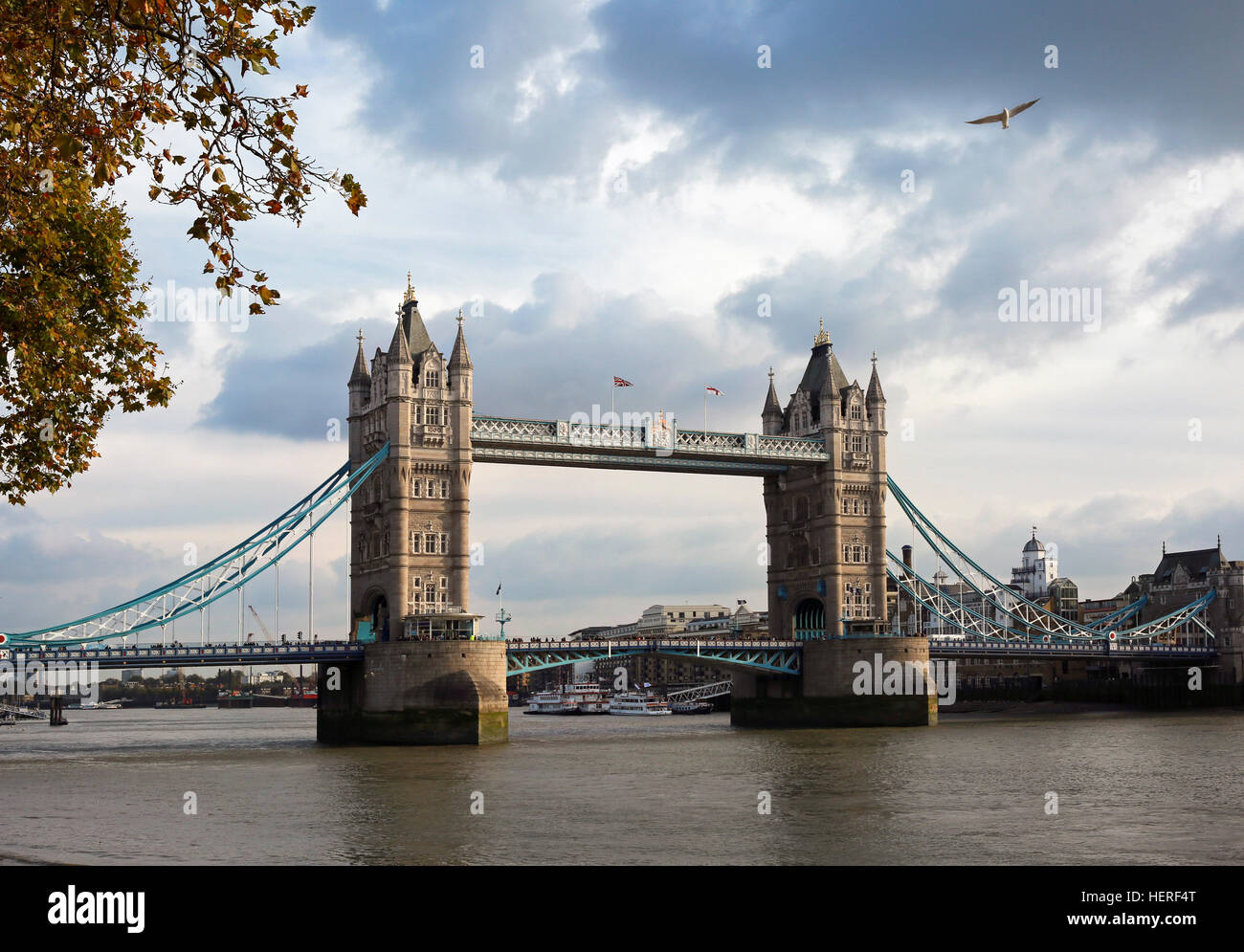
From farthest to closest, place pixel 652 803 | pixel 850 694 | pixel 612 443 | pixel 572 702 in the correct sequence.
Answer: pixel 572 702
pixel 850 694
pixel 612 443
pixel 652 803

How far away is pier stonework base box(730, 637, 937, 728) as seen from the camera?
74188 mm

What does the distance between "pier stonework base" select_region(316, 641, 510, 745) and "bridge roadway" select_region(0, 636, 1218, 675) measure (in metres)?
3.64

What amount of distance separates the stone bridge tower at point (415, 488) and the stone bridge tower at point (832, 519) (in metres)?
23.9

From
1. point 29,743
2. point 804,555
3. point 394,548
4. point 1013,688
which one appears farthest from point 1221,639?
point 29,743

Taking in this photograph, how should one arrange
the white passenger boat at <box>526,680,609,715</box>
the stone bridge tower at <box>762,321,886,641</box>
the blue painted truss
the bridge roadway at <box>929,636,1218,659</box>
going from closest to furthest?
the blue painted truss, the stone bridge tower at <box>762,321,886,641</box>, the bridge roadway at <box>929,636,1218,659</box>, the white passenger boat at <box>526,680,609,715</box>

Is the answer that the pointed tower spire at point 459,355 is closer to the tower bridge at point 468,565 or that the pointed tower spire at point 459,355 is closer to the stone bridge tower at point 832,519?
the tower bridge at point 468,565

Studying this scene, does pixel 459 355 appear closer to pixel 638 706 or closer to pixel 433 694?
pixel 433 694

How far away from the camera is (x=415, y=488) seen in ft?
219

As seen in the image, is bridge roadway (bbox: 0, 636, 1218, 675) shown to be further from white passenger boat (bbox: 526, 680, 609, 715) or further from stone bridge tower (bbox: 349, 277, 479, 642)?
white passenger boat (bbox: 526, 680, 609, 715)

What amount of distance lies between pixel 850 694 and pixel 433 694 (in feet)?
83.6

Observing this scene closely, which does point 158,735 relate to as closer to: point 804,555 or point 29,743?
point 29,743

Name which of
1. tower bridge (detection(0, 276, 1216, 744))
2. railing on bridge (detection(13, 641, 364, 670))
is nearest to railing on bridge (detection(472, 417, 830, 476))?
tower bridge (detection(0, 276, 1216, 744))

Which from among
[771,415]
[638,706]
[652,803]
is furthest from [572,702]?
[652,803]
